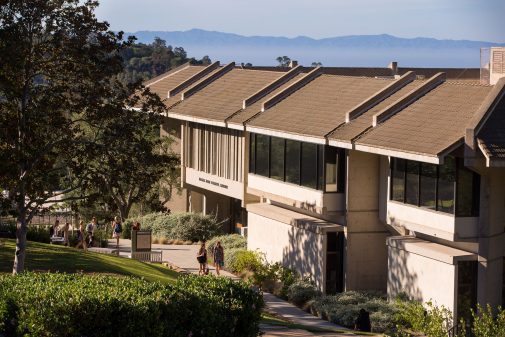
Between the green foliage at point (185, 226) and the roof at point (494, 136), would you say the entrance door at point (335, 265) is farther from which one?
the green foliage at point (185, 226)

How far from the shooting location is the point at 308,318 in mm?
33250

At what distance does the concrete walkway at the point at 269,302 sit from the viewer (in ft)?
78.2

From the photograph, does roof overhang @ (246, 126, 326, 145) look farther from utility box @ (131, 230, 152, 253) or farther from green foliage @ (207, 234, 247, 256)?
utility box @ (131, 230, 152, 253)

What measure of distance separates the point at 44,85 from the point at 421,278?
13453 mm

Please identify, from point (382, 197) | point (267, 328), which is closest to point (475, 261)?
point (382, 197)

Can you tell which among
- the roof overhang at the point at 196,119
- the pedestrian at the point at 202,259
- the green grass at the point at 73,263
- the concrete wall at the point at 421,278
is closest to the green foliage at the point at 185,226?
the roof overhang at the point at 196,119

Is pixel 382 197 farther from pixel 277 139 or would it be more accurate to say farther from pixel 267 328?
pixel 267 328

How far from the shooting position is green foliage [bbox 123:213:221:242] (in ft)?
162

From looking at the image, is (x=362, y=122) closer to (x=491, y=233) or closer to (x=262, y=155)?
(x=491, y=233)

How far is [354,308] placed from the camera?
32781 millimetres

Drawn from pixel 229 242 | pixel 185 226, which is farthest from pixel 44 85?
pixel 185 226

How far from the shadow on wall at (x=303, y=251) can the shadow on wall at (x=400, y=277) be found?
3.47 m

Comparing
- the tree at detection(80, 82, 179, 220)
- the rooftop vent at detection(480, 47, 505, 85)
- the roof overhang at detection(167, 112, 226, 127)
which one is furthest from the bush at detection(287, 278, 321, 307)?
the roof overhang at detection(167, 112, 226, 127)

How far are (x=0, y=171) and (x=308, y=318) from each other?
1236 centimetres
